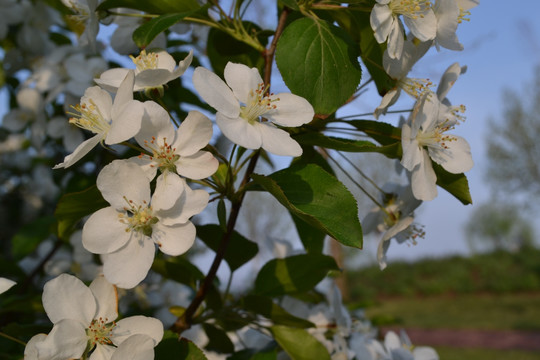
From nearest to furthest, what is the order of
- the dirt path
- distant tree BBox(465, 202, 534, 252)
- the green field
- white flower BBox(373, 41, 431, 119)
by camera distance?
1. white flower BBox(373, 41, 431, 119)
2. the dirt path
3. the green field
4. distant tree BBox(465, 202, 534, 252)

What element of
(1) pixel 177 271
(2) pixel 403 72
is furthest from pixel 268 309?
(2) pixel 403 72

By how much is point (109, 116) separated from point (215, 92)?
0.18 meters

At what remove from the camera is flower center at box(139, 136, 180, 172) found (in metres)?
0.76

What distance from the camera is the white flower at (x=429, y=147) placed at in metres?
0.89

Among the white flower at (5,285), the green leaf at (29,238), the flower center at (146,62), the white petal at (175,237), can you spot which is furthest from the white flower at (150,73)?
the green leaf at (29,238)

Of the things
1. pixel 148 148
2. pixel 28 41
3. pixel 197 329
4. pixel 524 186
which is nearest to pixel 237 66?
pixel 148 148

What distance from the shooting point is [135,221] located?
2.46ft

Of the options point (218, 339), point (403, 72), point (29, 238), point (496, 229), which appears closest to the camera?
point (403, 72)

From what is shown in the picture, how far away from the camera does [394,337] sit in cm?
140

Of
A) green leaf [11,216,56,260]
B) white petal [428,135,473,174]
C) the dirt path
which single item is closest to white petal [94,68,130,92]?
white petal [428,135,473,174]

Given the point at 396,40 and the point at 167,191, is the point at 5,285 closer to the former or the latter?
the point at 167,191

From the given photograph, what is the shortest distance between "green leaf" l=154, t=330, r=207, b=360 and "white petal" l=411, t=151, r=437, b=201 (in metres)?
0.44

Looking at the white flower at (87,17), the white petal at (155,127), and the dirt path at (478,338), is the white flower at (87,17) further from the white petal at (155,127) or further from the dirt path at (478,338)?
the dirt path at (478,338)

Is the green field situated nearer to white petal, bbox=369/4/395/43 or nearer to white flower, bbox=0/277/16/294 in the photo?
white petal, bbox=369/4/395/43
